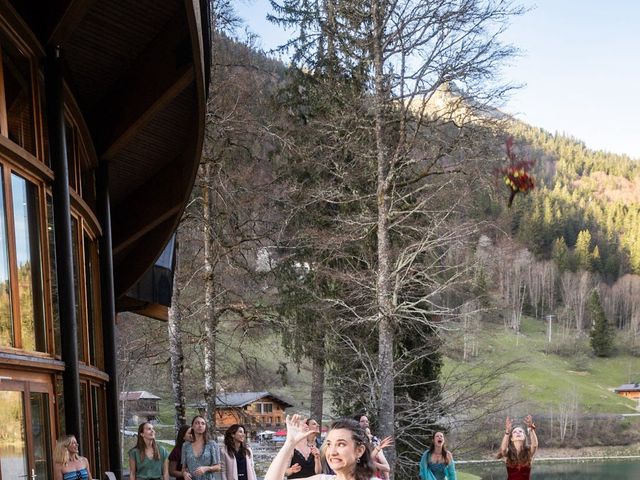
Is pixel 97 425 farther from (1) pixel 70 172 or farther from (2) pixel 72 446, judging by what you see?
(1) pixel 70 172

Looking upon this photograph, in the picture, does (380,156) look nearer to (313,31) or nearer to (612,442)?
(313,31)

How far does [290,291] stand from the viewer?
28.8 metres

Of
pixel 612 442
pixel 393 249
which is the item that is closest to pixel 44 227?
pixel 393 249

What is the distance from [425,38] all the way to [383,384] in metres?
8.55

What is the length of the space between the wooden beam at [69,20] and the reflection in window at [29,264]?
124cm

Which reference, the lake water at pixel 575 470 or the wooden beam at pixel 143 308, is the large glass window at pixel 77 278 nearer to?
the wooden beam at pixel 143 308

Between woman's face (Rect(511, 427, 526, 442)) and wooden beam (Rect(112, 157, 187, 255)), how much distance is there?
5543 mm

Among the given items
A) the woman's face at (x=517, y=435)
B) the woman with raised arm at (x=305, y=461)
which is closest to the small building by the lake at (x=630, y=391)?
the woman's face at (x=517, y=435)

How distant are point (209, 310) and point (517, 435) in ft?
39.0

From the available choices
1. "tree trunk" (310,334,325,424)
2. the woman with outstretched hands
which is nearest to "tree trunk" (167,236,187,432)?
"tree trunk" (310,334,325,424)

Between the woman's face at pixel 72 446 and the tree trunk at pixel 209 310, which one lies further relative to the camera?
the tree trunk at pixel 209 310

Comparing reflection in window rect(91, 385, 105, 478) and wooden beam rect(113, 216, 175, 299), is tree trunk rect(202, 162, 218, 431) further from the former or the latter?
reflection in window rect(91, 385, 105, 478)

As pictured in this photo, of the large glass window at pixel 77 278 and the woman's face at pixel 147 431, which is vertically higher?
the large glass window at pixel 77 278

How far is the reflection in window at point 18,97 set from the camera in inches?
248
